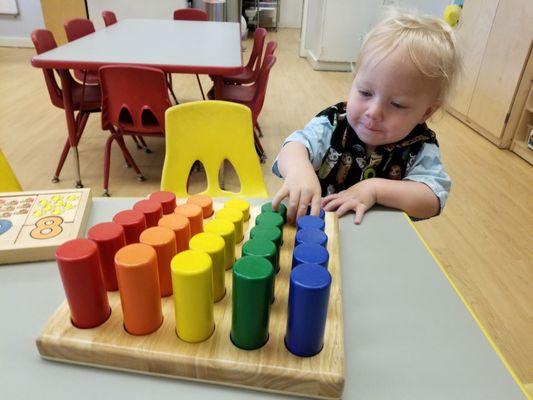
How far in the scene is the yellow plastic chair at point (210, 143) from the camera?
992 mm

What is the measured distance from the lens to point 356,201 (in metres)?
0.69

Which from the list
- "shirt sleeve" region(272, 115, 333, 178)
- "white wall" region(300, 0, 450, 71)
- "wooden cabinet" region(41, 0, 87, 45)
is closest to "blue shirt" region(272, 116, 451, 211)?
"shirt sleeve" region(272, 115, 333, 178)

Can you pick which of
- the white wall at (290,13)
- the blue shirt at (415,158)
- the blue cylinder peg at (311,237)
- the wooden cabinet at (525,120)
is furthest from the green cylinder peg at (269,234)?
the white wall at (290,13)

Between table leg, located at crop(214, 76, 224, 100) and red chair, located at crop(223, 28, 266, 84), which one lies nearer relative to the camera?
table leg, located at crop(214, 76, 224, 100)

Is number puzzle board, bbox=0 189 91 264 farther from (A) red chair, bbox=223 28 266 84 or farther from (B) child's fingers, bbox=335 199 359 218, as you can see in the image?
(A) red chair, bbox=223 28 266 84

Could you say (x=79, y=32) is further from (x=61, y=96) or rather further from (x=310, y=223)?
(x=310, y=223)

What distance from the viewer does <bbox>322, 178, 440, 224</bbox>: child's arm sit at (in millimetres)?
684

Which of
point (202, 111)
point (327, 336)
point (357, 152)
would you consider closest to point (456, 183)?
point (357, 152)

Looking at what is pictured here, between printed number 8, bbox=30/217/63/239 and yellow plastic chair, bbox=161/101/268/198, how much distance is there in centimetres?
43

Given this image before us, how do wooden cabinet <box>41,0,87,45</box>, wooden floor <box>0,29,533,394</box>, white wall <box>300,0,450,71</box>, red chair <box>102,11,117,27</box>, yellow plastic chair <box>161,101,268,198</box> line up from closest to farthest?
yellow plastic chair <box>161,101,268,198</box> < wooden floor <box>0,29,533,394</box> < red chair <box>102,11,117,27</box> < white wall <box>300,0,450,71</box> < wooden cabinet <box>41,0,87,45</box>

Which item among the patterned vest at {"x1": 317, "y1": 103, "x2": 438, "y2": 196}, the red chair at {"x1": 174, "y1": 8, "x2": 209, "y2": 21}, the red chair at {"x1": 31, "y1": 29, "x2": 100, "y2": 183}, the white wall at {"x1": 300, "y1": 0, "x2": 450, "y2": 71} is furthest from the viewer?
the white wall at {"x1": 300, "y1": 0, "x2": 450, "y2": 71}

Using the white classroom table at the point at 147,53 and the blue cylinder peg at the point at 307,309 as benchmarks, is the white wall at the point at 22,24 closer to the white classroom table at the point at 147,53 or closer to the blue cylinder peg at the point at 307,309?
the white classroom table at the point at 147,53

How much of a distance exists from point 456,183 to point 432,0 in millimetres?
2534

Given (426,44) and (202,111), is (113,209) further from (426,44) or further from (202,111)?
(426,44)
